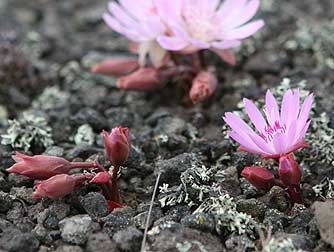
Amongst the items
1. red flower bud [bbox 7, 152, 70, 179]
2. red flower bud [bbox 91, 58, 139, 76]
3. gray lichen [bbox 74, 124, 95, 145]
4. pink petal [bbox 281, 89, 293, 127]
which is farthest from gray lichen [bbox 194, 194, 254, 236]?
red flower bud [bbox 91, 58, 139, 76]

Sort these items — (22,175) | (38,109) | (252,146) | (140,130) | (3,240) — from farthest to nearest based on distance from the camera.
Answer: (38,109), (140,130), (22,175), (252,146), (3,240)

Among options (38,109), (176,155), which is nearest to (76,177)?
(176,155)

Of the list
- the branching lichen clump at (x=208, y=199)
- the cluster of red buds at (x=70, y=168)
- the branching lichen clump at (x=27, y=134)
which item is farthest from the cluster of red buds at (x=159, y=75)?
the cluster of red buds at (x=70, y=168)

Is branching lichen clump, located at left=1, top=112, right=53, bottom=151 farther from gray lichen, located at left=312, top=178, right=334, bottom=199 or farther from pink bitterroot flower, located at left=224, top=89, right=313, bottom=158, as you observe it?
gray lichen, located at left=312, top=178, right=334, bottom=199

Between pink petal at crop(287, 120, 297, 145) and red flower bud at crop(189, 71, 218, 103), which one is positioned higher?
pink petal at crop(287, 120, 297, 145)

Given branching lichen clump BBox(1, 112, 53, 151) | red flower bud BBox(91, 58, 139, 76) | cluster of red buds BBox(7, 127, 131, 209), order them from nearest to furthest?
cluster of red buds BBox(7, 127, 131, 209)
branching lichen clump BBox(1, 112, 53, 151)
red flower bud BBox(91, 58, 139, 76)

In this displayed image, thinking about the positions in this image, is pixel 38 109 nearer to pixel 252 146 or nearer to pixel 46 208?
pixel 46 208

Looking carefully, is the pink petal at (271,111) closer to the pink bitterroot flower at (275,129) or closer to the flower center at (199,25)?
the pink bitterroot flower at (275,129)
